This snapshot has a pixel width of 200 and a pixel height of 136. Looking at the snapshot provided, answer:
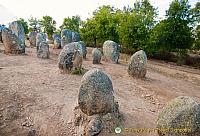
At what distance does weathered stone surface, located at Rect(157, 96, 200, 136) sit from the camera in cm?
736

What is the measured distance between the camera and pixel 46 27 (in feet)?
141

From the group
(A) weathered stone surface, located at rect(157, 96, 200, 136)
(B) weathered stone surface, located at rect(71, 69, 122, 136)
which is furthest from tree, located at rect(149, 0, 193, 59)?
(A) weathered stone surface, located at rect(157, 96, 200, 136)

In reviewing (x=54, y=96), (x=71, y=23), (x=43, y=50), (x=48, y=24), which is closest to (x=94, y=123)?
(x=54, y=96)

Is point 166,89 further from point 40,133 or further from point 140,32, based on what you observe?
point 140,32

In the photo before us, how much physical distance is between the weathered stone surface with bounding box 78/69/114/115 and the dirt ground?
83cm

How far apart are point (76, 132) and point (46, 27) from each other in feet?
119

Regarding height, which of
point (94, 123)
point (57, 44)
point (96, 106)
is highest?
point (57, 44)

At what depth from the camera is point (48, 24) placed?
141 feet

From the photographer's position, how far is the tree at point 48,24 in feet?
140

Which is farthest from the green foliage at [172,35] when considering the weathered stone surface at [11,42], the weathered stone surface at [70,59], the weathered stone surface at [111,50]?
the weathered stone surface at [70,59]

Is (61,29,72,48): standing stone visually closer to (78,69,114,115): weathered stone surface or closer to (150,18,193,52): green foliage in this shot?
(150,18,193,52): green foliage

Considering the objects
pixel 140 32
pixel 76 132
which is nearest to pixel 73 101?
pixel 76 132

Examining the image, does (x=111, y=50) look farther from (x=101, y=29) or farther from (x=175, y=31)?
(x=101, y=29)

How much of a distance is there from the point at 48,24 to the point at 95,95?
36091mm
